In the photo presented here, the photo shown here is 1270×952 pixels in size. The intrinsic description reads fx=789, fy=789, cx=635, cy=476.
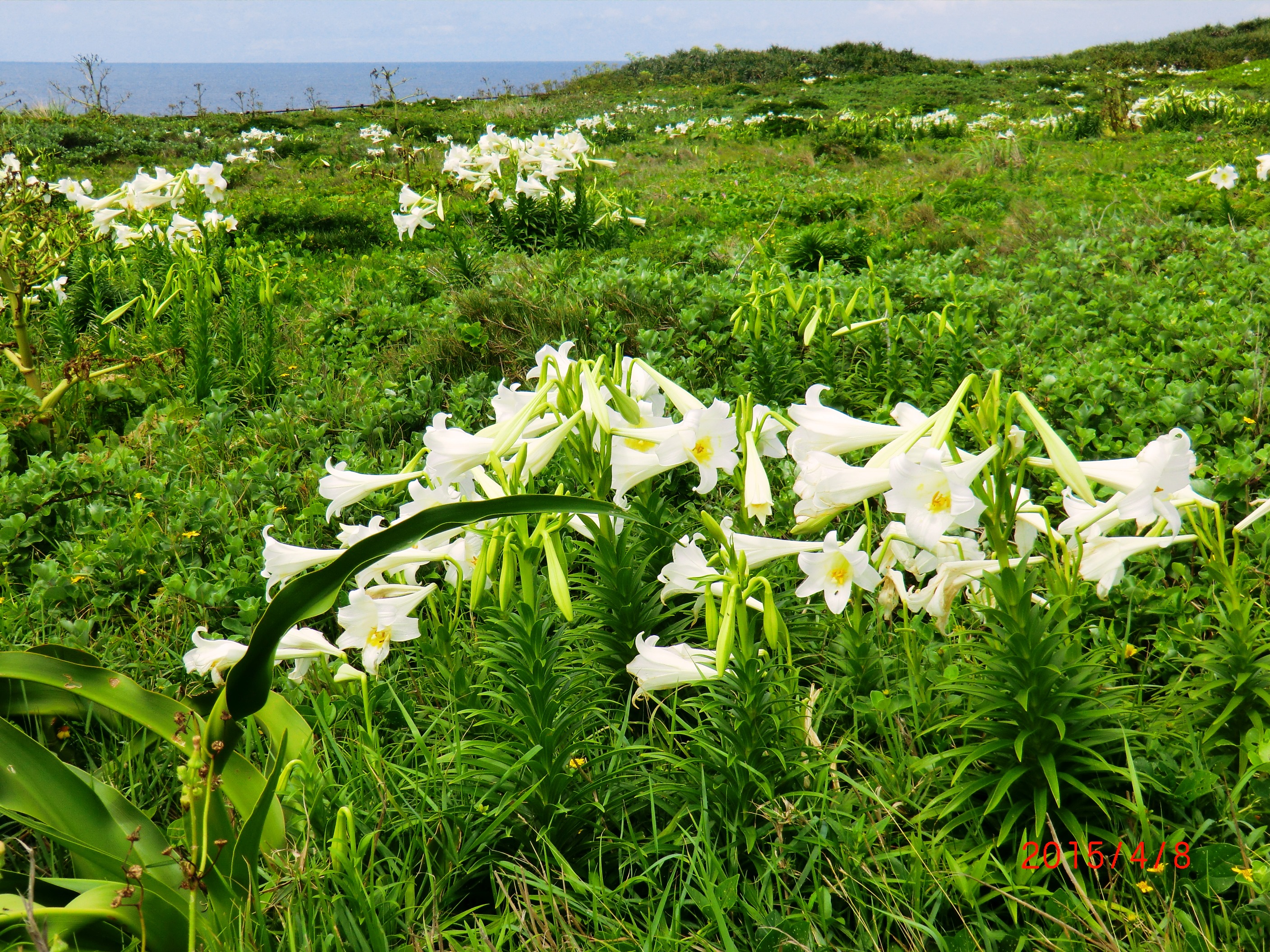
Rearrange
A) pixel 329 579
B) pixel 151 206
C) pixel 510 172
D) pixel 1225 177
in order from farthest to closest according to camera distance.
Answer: pixel 510 172 → pixel 1225 177 → pixel 151 206 → pixel 329 579

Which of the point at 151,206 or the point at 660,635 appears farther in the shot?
the point at 151,206

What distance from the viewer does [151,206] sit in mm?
5629

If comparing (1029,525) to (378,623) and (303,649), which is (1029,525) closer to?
(378,623)

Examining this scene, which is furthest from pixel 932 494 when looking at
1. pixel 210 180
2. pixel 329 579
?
pixel 210 180

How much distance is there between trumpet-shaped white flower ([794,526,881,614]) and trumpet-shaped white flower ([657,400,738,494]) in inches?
10.2

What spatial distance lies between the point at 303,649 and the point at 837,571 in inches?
50.4

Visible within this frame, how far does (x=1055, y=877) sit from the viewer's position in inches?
61.6

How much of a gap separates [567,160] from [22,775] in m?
6.30

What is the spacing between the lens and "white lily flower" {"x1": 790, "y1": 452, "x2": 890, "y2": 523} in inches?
57.1

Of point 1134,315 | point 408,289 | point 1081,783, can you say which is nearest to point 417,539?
point 1081,783

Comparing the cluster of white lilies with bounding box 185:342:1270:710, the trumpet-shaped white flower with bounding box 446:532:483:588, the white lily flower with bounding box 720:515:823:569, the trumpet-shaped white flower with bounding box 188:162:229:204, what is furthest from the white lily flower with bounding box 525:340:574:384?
the trumpet-shaped white flower with bounding box 188:162:229:204

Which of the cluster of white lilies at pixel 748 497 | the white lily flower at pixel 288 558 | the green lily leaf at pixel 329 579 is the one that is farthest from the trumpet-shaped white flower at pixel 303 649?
the green lily leaf at pixel 329 579

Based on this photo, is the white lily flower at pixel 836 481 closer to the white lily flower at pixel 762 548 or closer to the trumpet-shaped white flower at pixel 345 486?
the white lily flower at pixel 762 548

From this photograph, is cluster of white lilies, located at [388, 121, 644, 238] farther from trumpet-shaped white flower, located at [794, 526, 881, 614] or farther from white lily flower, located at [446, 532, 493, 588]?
trumpet-shaped white flower, located at [794, 526, 881, 614]
